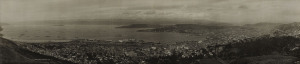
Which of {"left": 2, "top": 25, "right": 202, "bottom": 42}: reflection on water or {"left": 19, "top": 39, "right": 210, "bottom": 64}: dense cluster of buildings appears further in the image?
{"left": 2, "top": 25, "right": 202, "bottom": 42}: reflection on water

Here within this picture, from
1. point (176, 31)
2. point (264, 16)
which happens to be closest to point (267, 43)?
point (264, 16)

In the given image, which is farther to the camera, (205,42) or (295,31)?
(295,31)

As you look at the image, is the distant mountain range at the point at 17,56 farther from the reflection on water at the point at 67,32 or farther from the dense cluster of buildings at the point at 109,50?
the reflection on water at the point at 67,32

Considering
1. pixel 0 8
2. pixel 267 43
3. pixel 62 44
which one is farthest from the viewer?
pixel 267 43

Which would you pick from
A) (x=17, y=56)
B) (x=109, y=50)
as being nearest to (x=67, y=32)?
(x=109, y=50)

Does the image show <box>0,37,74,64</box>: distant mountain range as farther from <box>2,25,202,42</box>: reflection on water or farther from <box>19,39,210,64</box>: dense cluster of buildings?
<box>2,25,202,42</box>: reflection on water

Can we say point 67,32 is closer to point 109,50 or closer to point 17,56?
point 109,50

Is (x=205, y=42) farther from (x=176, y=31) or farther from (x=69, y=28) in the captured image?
(x=69, y=28)

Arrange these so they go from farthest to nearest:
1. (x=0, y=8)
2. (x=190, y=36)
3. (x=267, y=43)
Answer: (x=190, y=36) < (x=267, y=43) < (x=0, y=8)
